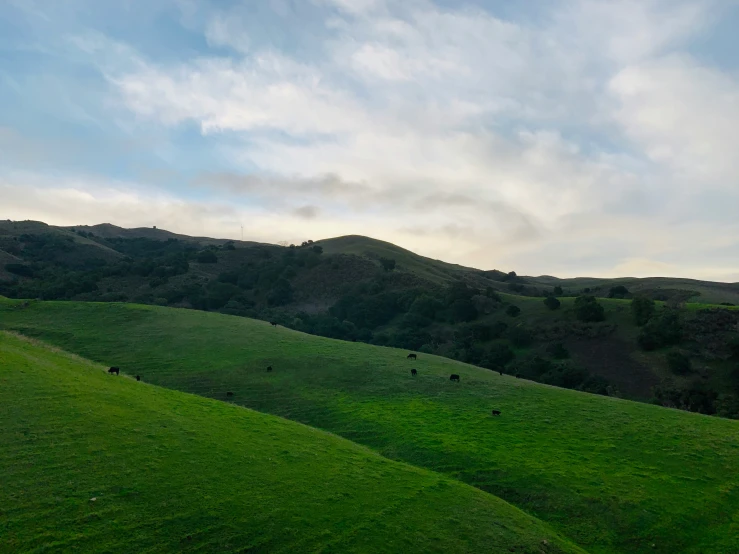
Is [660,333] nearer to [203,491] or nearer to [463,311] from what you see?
[463,311]

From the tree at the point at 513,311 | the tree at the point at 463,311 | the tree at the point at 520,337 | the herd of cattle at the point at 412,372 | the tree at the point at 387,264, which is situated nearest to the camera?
the herd of cattle at the point at 412,372

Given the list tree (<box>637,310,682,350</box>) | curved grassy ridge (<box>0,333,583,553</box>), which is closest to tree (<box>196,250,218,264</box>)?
Answer: tree (<box>637,310,682,350</box>)

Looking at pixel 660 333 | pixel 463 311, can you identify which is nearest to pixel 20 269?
pixel 463 311

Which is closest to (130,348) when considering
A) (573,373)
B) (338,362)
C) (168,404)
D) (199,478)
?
(338,362)

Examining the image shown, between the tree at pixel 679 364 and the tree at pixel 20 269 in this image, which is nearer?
the tree at pixel 679 364

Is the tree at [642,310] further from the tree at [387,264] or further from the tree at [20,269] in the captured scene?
the tree at [20,269]

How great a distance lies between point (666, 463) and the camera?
27438 mm

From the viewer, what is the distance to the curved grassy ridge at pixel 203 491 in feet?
52.5

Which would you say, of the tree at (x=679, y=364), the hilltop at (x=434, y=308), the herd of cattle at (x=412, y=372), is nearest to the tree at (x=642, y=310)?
the hilltop at (x=434, y=308)

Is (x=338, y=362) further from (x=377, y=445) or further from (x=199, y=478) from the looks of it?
(x=199, y=478)

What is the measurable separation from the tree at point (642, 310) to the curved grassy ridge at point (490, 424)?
45.5 m

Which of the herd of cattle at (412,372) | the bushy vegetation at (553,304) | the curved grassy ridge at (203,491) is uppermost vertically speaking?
the bushy vegetation at (553,304)

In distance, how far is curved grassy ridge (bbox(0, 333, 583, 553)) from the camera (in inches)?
630

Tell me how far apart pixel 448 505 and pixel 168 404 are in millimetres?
16698
